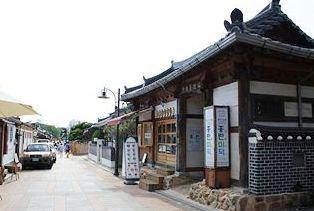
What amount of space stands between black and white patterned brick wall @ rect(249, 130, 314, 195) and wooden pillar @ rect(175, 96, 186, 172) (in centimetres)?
470

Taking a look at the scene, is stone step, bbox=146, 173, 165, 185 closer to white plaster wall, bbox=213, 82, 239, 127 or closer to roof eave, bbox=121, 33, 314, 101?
white plaster wall, bbox=213, 82, 239, 127

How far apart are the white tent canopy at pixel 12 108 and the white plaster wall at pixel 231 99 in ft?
18.5

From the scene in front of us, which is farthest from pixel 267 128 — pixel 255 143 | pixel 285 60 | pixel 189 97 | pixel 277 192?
pixel 189 97

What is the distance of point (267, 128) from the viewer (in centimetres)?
952

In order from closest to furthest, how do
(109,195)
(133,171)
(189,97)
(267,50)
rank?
(267,50), (109,195), (189,97), (133,171)

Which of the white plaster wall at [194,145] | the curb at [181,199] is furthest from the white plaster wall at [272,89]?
the white plaster wall at [194,145]

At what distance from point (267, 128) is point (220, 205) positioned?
2.45 metres

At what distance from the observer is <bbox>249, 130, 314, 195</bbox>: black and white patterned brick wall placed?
30.9ft

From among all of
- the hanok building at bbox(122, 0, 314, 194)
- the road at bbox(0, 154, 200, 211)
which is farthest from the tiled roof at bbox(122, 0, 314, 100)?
the road at bbox(0, 154, 200, 211)

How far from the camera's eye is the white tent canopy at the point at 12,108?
10.3 meters

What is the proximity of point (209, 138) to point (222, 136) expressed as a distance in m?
0.50

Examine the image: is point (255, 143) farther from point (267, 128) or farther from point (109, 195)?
point (109, 195)

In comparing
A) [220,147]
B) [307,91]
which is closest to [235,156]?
[220,147]

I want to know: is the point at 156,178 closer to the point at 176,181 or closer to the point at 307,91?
the point at 176,181
